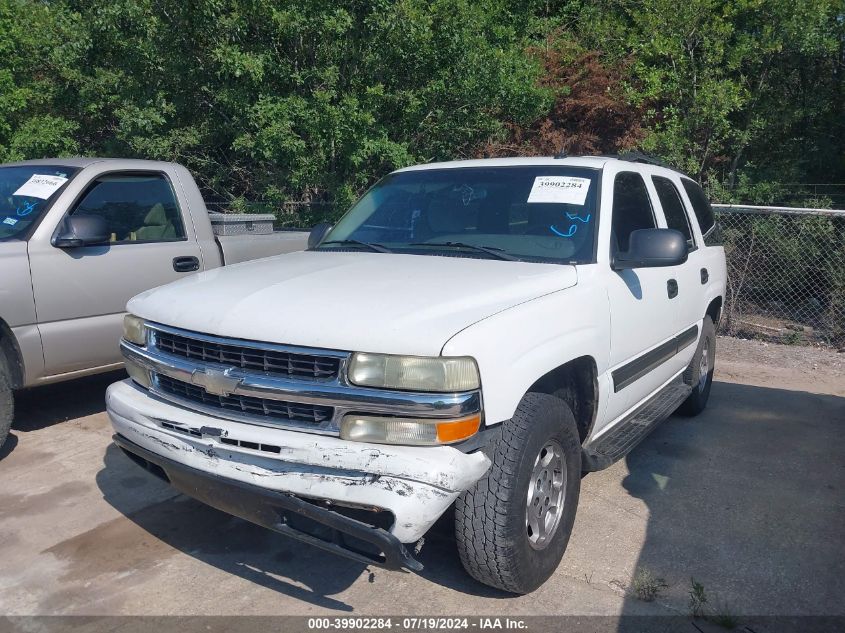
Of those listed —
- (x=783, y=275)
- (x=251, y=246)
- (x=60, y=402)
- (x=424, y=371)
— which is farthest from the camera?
(x=783, y=275)

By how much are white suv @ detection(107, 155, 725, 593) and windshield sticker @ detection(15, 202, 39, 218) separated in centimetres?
217

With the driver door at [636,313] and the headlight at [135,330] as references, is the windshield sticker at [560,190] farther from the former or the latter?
the headlight at [135,330]

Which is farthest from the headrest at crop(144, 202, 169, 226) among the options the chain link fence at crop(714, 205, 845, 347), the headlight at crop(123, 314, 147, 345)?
the chain link fence at crop(714, 205, 845, 347)

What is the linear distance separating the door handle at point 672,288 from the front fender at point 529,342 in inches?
43.8

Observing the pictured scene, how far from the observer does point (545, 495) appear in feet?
11.3

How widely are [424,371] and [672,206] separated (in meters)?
3.18

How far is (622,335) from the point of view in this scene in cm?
404

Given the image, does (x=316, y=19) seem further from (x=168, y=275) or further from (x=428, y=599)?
(x=428, y=599)

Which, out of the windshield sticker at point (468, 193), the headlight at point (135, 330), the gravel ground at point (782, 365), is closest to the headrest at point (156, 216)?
the headlight at point (135, 330)

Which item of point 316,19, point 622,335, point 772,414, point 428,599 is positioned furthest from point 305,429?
point 316,19

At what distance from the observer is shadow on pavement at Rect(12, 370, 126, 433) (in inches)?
228

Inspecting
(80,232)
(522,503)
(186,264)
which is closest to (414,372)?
(522,503)

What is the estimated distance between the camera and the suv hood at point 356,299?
Result: 290cm

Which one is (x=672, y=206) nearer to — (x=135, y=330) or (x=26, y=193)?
(x=135, y=330)
